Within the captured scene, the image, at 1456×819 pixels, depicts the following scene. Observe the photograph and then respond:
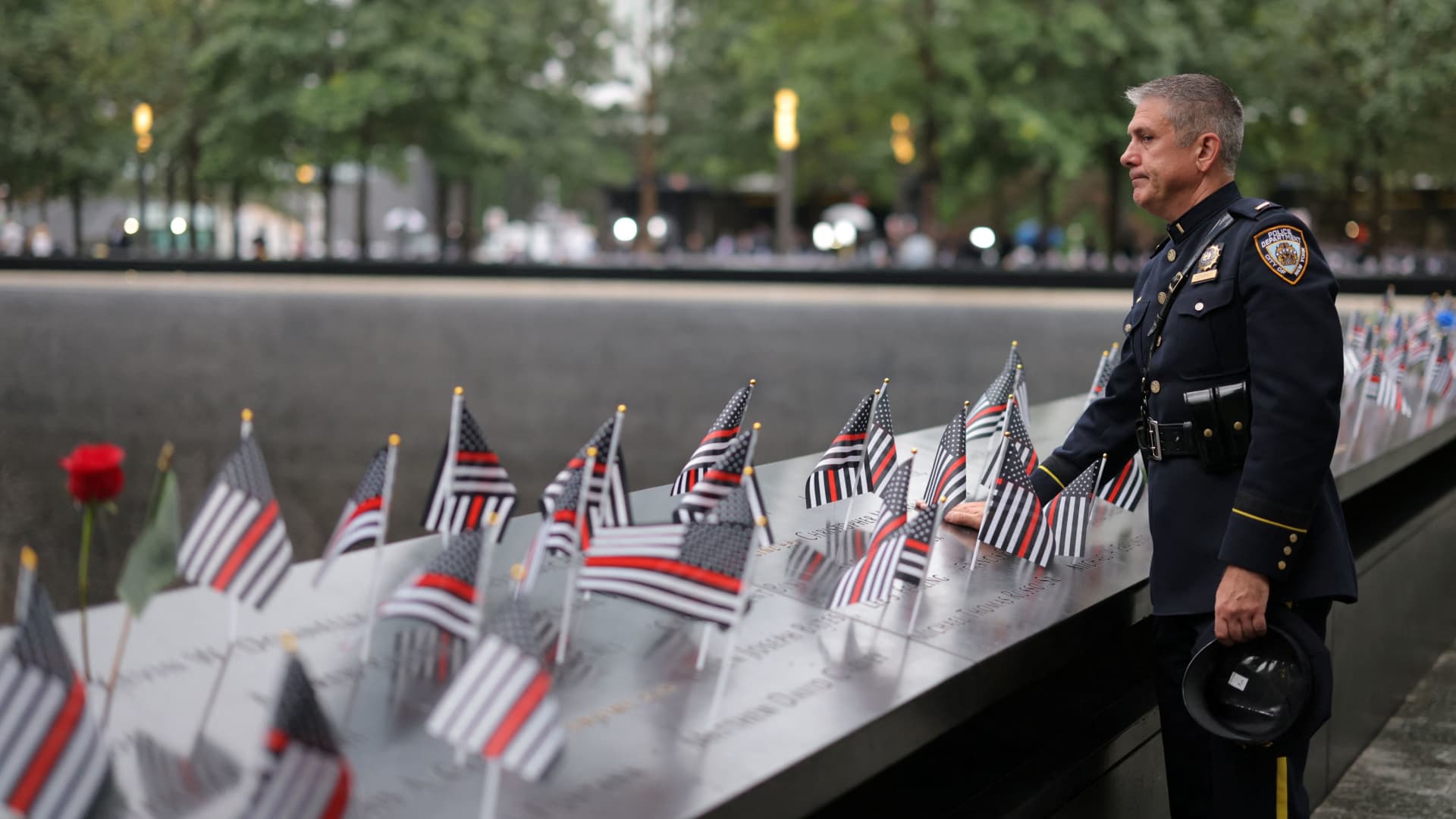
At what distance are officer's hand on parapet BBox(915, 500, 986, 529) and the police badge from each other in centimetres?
135

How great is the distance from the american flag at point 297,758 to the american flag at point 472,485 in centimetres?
162

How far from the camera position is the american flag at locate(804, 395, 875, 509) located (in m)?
4.64

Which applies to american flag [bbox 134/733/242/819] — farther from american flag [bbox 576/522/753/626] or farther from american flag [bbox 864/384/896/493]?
american flag [bbox 864/384/896/493]

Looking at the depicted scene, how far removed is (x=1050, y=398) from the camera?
18578 millimetres

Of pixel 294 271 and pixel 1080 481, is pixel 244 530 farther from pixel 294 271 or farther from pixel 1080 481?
pixel 294 271

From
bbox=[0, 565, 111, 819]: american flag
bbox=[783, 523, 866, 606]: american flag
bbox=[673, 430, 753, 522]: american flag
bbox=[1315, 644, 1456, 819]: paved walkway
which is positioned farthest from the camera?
bbox=[1315, 644, 1456, 819]: paved walkway

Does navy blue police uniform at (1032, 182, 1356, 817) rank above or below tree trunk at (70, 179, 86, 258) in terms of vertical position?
below

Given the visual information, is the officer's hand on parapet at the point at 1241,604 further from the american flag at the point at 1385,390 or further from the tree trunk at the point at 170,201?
the tree trunk at the point at 170,201

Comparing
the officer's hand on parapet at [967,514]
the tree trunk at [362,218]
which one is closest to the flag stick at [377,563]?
the officer's hand on parapet at [967,514]

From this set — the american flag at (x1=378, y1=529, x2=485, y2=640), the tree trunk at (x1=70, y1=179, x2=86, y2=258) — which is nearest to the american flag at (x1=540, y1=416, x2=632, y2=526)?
the american flag at (x1=378, y1=529, x2=485, y2=640)

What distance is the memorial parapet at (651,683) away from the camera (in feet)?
7.91

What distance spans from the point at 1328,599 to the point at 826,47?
35.2 metres

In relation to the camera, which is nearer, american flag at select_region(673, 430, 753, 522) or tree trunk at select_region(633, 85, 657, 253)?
american flag at select_region(673, 430, 753, 522)

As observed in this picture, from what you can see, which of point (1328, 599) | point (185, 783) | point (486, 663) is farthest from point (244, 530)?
point (1328, 599)
